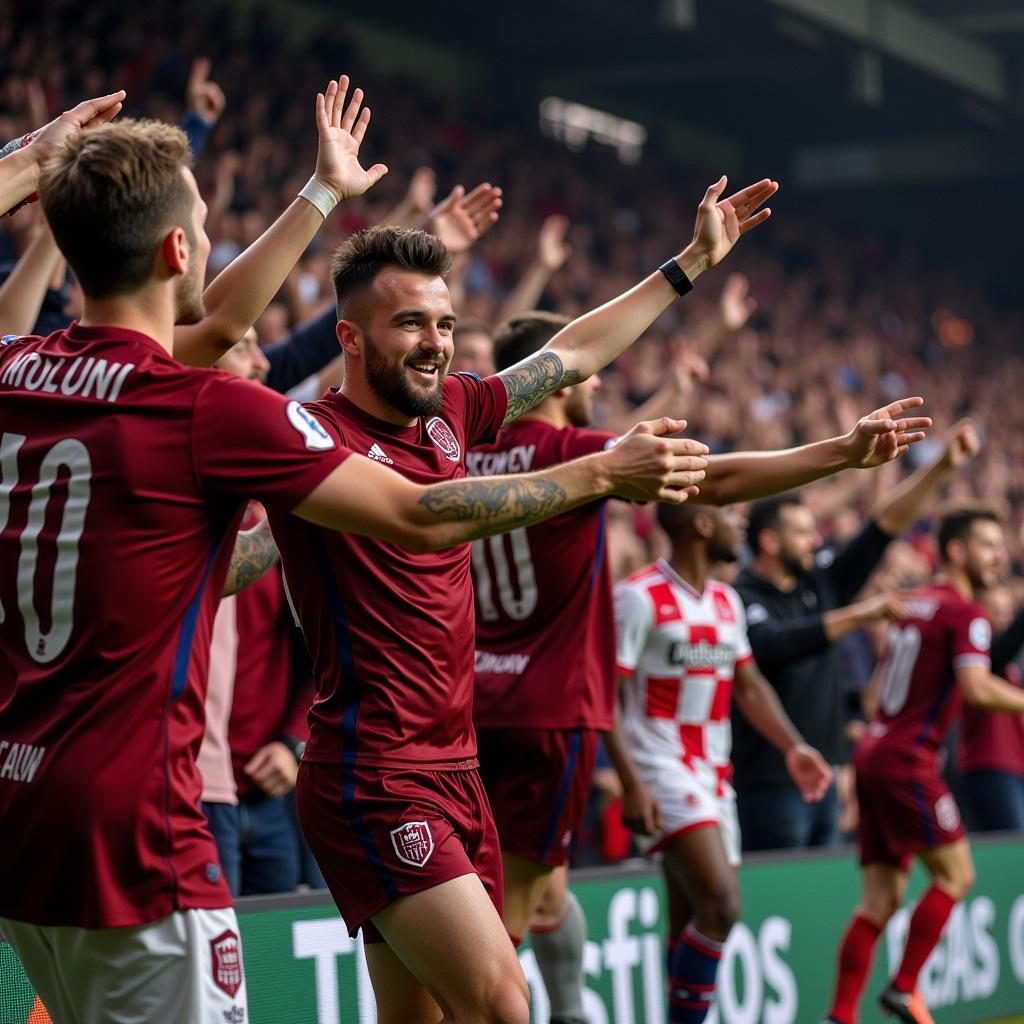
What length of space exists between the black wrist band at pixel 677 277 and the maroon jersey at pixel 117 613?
1.88 m

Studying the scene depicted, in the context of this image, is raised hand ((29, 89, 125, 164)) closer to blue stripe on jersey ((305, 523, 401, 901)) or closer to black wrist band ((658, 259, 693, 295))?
blue stripe on jersey ((305, 523, 401, 901))

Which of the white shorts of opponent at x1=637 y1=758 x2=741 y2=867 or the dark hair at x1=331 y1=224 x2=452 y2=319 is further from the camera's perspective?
the white shorts of opponent at x1=637 y1=758 x2=741 y2=867

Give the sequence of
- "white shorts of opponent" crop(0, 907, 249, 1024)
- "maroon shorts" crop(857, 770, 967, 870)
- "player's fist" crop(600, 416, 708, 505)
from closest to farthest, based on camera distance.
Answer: "white shorts of opponent" crop(0, 907, 249, 1024)
"player's fist" crop(600, 416, 708, 505)
"maroon shorts" crop(857, 770, 967, 870)

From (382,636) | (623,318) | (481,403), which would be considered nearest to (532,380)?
(481,403)

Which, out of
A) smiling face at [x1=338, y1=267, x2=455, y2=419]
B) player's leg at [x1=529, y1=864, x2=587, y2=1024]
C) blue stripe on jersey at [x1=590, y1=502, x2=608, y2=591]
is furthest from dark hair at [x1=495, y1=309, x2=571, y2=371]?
player's leg at [x1=529, y1=864, x2=587, y2=1024]

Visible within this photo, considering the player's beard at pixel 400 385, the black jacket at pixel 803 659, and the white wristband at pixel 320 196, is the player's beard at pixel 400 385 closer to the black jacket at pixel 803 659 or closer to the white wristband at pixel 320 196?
the white wristband at pixel 320 196

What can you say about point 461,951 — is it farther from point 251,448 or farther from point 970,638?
point 970,638

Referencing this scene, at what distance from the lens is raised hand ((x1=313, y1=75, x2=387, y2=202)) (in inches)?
155

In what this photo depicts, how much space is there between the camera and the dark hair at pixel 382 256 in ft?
13.7

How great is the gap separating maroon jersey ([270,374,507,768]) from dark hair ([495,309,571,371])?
1.65 metres

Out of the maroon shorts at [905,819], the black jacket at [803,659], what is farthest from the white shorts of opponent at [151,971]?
the maroon shorts at [905,819]

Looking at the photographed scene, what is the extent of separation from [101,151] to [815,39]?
1620cm

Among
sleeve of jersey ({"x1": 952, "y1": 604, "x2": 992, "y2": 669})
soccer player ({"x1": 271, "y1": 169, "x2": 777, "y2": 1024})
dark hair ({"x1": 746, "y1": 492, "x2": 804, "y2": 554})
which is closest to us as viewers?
soccer player ({"x1": 271, "y1": 169, "x2": 777, "y2": 1024})

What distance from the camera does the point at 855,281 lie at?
22875mm
